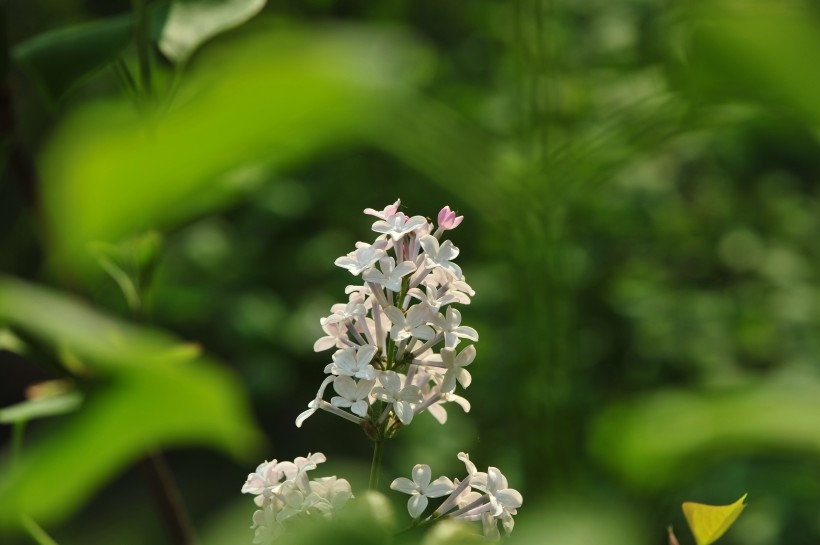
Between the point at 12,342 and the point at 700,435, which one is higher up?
the point at 700,435

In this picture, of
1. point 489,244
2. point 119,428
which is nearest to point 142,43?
point 119,428

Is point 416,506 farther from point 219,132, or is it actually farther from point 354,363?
point 219,132

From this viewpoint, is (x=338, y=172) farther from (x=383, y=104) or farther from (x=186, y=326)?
(x=383, y=104)

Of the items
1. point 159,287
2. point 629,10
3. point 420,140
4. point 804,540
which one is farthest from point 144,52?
point 629,10

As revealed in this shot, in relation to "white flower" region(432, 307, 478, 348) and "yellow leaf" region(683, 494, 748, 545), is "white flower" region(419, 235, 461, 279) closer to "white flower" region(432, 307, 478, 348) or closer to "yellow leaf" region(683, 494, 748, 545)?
"white flower" region(432, 307, 478, 348)

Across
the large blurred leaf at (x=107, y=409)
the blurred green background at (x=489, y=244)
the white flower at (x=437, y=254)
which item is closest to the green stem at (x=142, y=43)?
the blurred green background at (x=489, y=244)

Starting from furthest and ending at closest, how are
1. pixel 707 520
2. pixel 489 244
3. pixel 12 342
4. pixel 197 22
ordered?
pixel 489 244 → pixel 12 342 → pixel 197 22 → pixel 707 520
